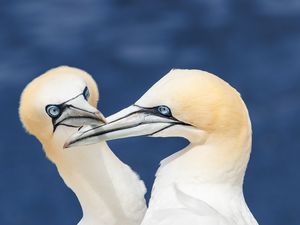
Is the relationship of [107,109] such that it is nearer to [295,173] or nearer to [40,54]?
[40,54]

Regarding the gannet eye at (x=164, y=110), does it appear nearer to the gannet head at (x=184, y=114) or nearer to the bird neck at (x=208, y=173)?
the gannet head at (x=184, y=114)

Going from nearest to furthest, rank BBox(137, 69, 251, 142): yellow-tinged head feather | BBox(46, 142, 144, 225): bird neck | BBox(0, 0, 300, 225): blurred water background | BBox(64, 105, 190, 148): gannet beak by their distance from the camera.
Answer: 1. BBox(137, 69, 251, 142): yellow-tinged head feather
2. BBox(64, 105, 190, 148): gannet beak
3. BBox(46, 142, 144, 225): bird neck
4. BBox(0, 0, 300, 225): blurred water background

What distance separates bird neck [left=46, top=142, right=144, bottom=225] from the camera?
7684mm

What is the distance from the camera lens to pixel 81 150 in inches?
301

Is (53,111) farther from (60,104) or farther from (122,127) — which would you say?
(122,127)

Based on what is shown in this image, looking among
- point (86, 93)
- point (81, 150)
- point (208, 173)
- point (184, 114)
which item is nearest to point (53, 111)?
point (86, 93)

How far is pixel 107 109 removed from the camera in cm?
1007

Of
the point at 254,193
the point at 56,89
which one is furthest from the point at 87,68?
the point at 56,89

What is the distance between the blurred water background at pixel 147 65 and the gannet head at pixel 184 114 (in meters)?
2.44

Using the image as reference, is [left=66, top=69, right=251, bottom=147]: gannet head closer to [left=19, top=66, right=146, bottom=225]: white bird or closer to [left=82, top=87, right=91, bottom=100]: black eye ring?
[left=19, top=66, right=146, bottom=225]: white bird

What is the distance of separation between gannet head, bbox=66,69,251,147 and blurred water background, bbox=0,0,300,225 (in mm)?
2444

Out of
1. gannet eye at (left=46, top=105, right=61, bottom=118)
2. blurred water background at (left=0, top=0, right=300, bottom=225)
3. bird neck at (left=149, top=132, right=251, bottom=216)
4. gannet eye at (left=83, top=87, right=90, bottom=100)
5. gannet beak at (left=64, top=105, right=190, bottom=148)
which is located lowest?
blurred water background at (left=0, top=0, right=300, bottom=225)

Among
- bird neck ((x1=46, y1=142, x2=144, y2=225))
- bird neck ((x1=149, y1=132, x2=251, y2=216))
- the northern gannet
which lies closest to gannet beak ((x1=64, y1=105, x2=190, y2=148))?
the northern gannet

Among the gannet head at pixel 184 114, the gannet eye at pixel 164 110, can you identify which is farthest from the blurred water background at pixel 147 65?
the gannet eye at pixel 164 110
